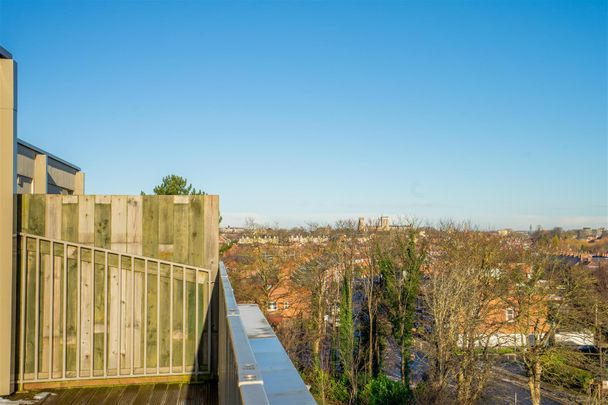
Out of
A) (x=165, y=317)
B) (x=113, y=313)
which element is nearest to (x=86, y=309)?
(x=113, y=313)

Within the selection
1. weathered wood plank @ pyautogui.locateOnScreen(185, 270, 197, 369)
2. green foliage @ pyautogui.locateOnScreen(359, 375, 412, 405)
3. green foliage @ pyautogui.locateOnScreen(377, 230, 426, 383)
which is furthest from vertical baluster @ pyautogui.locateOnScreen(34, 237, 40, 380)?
green foliage @ pyautogui.locateOnScreen(377, 230, 426, 383)

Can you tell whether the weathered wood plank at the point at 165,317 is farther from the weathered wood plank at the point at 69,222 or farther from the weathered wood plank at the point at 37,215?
the weathered wood plank at the point at 37,215

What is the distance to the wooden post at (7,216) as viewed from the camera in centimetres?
391

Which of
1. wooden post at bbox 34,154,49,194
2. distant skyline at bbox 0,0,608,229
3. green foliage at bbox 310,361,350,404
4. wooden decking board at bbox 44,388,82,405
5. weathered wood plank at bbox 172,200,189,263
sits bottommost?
green foliage at bbox 310,361,350,404

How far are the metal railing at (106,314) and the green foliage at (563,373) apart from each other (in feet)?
Answer: 54.8

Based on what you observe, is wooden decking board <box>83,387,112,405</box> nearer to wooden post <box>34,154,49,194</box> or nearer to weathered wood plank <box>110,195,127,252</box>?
weathered wood plank <box>110,195,127,252</box>

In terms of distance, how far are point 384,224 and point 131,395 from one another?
24.2 metres

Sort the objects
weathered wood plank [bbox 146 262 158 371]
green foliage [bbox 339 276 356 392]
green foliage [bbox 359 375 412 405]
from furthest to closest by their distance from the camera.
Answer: green foliage [bbox 339 276 356 392]
green foliage [bbox 359 375 412 405]
weathered wood plank [bbox 146 262 158 371]

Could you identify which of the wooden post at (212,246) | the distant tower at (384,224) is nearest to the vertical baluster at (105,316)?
the wooden post at (212,246)

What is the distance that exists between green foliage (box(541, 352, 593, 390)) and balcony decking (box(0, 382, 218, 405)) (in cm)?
1670

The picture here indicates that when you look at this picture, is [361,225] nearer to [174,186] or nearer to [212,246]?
[174,186]

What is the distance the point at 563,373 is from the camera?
1797 centimetres

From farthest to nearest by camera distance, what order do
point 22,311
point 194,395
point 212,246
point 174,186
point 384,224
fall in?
point 384,224 → point 174,186 → point 212,246 → point 22,311 → point 194,395

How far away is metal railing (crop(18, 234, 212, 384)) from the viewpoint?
4129mm
